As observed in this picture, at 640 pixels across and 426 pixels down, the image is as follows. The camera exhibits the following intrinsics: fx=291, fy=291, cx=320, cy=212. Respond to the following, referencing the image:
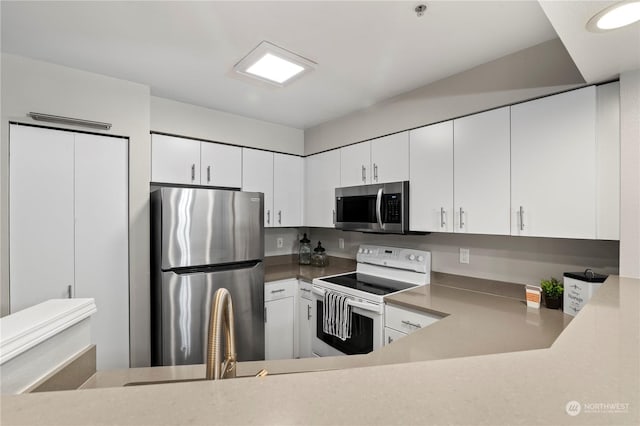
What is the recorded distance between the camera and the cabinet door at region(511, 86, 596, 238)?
5.01 ft

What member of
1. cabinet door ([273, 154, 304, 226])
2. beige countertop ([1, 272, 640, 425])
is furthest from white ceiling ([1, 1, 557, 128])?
beige countertop ([1, 272, 640, 425])

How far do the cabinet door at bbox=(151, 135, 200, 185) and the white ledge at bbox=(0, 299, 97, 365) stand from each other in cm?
181

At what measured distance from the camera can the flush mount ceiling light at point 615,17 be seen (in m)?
0.93

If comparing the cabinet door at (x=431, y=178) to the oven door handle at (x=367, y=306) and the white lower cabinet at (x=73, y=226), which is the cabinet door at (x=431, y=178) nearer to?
the oven door handle at (x=367, y=306)

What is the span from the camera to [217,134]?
2789 mm

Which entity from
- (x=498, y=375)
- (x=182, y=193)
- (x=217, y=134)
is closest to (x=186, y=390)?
(x=498, y=375)

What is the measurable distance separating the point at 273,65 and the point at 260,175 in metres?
1.33

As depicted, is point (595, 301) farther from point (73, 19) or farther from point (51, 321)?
point (73, 19)

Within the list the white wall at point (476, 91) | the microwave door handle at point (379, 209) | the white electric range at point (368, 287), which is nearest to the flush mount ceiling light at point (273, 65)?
the white wall at point (476, 91)

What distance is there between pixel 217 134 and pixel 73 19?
1348mm

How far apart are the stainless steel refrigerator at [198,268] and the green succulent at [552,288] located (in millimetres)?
1993

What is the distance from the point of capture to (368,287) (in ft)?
7.66

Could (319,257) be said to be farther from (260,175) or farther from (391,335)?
(391,335)

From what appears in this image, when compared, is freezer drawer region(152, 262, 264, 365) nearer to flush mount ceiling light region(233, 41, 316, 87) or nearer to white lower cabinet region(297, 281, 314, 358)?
white lower cabinet region(297, 281, 314, 358)
